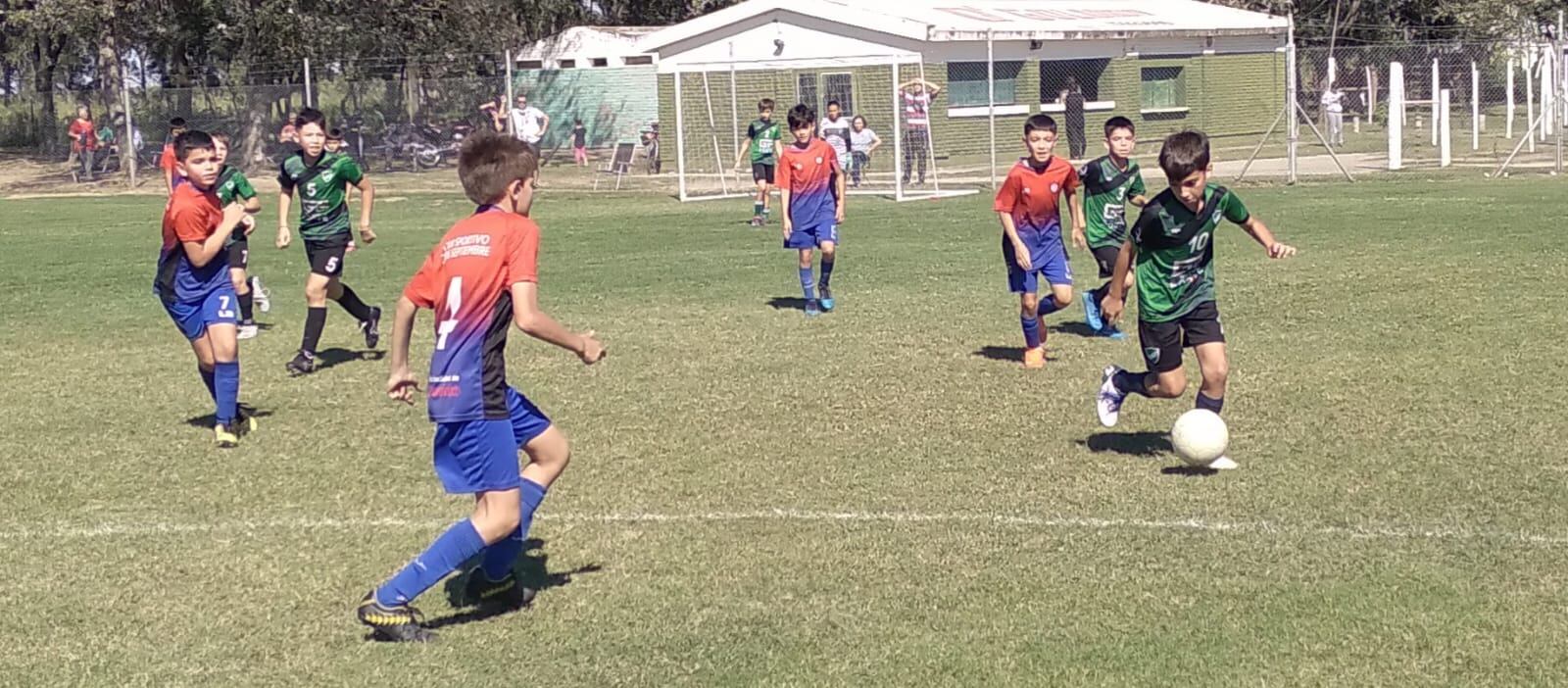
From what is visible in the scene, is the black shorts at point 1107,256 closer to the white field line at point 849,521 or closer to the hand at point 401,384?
the white field line at point 849,521

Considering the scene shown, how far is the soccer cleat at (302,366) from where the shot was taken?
11.2 m

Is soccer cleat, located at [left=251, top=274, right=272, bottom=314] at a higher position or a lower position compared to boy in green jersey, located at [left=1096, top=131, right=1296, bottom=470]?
lower

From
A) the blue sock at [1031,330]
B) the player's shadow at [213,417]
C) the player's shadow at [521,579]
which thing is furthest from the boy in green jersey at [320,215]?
the player's shadow at [521,579]

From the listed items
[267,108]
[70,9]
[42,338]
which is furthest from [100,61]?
[42,338]

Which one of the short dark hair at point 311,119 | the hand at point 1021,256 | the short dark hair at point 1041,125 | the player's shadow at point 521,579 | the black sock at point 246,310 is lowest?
the player's shadow at point 521,579

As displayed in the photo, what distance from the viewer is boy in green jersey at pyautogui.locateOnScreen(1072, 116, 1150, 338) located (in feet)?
35.7

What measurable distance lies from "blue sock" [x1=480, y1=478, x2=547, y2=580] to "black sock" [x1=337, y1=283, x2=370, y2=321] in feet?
20.8

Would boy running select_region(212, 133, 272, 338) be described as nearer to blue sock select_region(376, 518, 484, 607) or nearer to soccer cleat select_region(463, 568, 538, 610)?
soccer cleat select_region(463, 568, 538, 610)

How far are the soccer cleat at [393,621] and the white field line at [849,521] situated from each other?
1532mm

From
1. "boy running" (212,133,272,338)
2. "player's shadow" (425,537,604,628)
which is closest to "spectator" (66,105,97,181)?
"boy running" (212,133,272,338)

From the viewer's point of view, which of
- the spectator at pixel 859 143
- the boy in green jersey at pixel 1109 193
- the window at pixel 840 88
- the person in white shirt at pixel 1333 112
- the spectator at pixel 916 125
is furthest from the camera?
the person in white shirt at pixel 1333 112

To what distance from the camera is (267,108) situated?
34156 millimetres

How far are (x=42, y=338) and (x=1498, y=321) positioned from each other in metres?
11.1

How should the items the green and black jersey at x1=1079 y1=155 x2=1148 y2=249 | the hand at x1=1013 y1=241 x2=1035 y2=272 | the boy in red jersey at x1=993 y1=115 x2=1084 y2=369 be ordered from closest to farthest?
the hand at x1=1013 y1=241 x2=1035 y2=272 → the boy in red jersey at x1=993 y1=115 x2=1084 y2=369 → the green and black jersey at x1=1079 y1=155 x2=1148 y2=249
